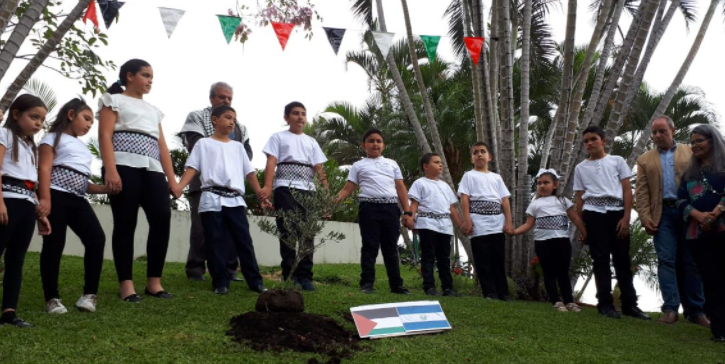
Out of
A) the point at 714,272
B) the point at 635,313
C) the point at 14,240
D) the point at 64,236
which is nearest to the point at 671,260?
the point at 635,313

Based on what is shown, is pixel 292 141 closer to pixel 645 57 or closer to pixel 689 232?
pixel 689 232

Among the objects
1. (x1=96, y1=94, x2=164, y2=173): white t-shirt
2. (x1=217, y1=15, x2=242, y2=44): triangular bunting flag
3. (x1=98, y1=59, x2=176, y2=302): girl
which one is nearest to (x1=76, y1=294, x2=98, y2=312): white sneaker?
(x1=98, y1=59, x2=176, y2=302): girl

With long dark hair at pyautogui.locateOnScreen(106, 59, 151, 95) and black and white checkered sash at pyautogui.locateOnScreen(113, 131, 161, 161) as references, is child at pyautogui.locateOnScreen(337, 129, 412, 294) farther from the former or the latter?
long dark hair at pyautogui.locateOnScreen(106, 59, 151, 95)

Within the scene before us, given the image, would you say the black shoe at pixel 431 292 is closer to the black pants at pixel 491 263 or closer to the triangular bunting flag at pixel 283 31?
the black pants at pixel 491 263

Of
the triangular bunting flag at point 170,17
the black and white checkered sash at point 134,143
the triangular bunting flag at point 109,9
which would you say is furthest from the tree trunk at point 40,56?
the black and white checkered sash at point 134,143

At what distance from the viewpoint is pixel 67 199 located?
4648mm

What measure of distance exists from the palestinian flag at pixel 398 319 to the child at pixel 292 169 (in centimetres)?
121

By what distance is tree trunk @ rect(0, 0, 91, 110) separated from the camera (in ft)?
20.5

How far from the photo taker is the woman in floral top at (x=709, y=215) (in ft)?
17.0

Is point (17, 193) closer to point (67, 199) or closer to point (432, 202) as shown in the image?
point (67, 199)

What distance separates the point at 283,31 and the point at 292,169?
2659mm

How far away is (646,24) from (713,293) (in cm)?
347

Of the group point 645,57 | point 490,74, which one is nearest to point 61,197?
point 490,74

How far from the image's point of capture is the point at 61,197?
15.1 feet
